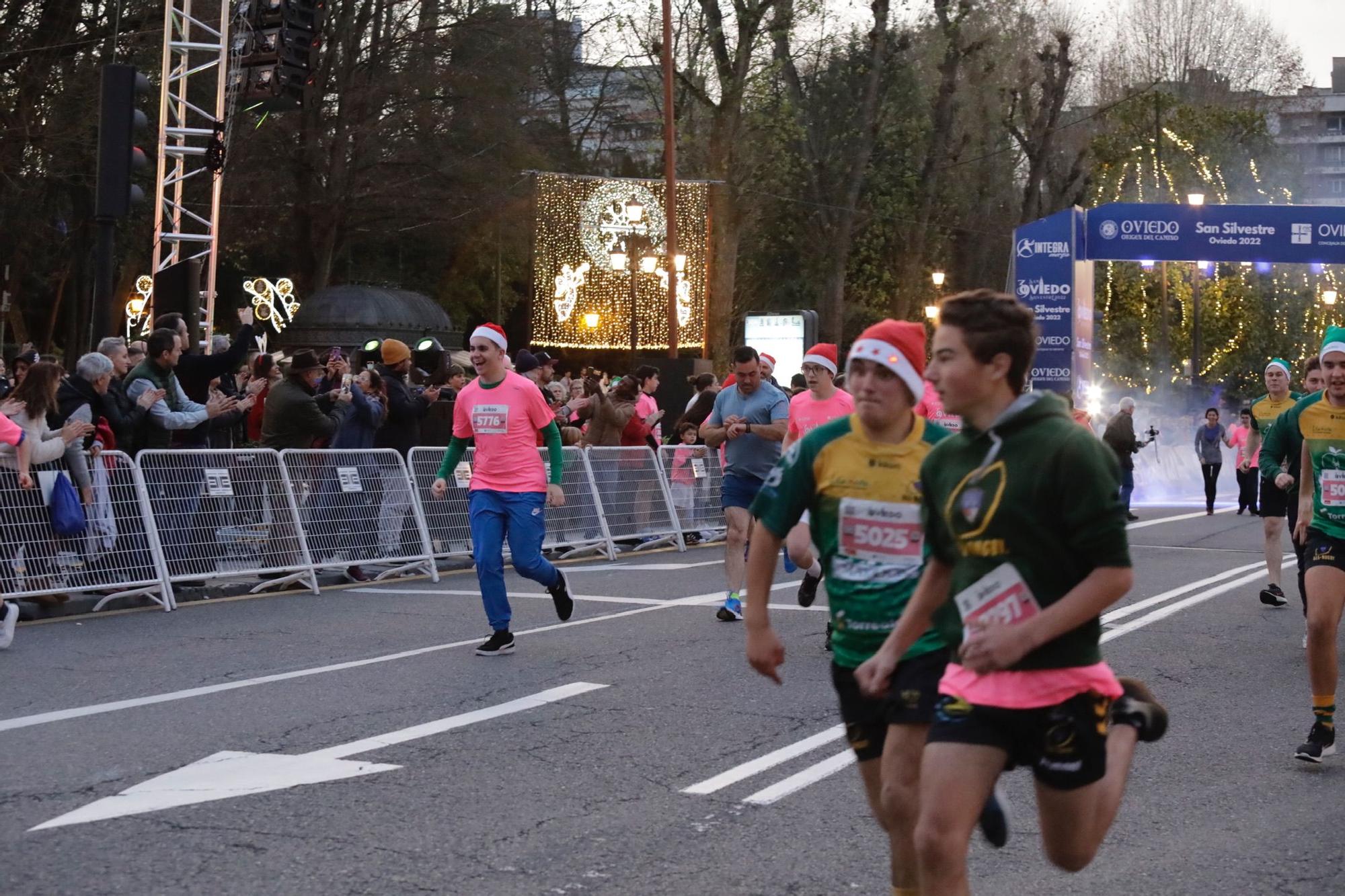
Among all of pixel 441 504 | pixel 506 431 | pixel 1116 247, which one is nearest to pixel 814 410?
pixel 506 431

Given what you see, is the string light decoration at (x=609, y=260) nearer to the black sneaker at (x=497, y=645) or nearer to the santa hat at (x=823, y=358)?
the santa hat at (x=823, y=358)

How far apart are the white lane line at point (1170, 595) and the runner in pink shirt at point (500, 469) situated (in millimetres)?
4192

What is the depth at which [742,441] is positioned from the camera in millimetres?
11836

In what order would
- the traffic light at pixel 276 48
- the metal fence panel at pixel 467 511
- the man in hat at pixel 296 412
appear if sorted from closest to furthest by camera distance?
the man in hat at pixel 296 412 < the metal fence panel at pixel 467 511 < the traffic light at pixel 276 48

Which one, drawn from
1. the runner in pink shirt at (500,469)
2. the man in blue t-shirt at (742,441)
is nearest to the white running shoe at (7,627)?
the runner in pink shirt at (500,469)

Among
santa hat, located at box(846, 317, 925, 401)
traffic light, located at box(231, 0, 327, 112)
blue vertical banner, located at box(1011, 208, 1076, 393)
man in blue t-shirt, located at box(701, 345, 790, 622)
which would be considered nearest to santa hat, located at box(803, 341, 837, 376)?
man in blue t-shirt, located at box(701, 345, 790, 622)

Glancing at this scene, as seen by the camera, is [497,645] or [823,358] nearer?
[497,645]

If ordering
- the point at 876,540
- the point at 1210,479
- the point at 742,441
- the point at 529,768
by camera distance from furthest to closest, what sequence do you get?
the point at 1210,479, the point at 742,441, the point at 529,768, the point at 876,540

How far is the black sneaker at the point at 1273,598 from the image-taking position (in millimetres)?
13516

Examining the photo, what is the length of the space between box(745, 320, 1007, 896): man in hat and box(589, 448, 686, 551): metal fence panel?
1241cm

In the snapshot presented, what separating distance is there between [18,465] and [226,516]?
2.03m

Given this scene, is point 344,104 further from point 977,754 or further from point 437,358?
point 977,754

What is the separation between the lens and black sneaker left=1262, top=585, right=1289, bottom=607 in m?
13.5

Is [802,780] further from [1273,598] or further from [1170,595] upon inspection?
[1170,595]
